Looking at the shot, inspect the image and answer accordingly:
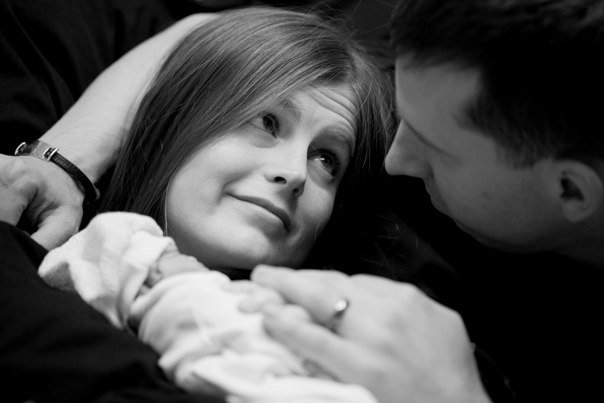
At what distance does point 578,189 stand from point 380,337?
329 mm

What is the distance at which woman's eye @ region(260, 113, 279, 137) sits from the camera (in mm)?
1259

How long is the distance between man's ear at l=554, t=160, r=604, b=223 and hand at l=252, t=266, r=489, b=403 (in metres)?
0.21

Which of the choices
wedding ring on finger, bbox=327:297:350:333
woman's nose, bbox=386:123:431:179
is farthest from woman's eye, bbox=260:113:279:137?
wedding ring on finger, bbox=327:297:350:333

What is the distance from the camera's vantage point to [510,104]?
0.88 metres

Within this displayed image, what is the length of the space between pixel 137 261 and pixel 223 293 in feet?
0.43

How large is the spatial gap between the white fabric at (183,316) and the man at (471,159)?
0.03 m

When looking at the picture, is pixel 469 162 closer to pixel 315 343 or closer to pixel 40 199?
pixel 315 343

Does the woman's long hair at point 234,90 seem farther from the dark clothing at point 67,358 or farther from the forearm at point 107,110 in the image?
the dark clothing at point 67,358

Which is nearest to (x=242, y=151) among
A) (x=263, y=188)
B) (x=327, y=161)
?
(x=263, y=188)

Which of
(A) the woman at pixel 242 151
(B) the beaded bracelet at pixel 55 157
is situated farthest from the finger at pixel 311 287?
(B) the beaded bracelet at pixel 55 157

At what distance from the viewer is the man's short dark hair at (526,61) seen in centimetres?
83

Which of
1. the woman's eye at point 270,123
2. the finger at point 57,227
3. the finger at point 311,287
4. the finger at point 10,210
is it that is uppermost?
the woman's eye at point 270,123

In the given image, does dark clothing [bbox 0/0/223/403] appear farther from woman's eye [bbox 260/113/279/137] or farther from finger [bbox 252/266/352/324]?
woman's eye [bbox 260/113/279/137]

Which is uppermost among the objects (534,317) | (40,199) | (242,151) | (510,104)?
(510,104)
